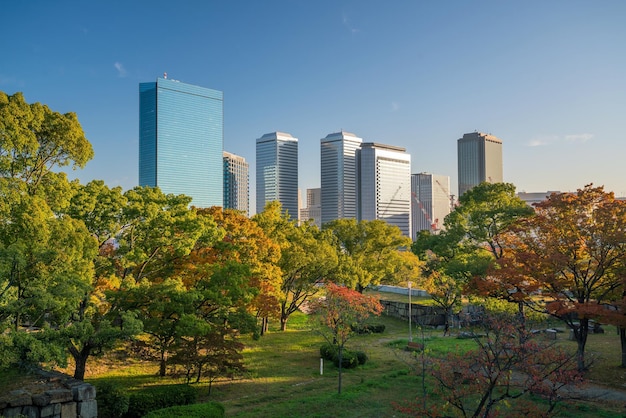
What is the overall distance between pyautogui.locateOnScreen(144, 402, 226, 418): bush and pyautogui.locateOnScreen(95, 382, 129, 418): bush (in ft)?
4.73

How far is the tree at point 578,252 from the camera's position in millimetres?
16719

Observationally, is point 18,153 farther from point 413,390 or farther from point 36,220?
point 413,390

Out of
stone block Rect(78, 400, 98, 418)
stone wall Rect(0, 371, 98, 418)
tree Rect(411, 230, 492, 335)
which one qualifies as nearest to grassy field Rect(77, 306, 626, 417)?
tree Rect(411, 230, 492, 335)

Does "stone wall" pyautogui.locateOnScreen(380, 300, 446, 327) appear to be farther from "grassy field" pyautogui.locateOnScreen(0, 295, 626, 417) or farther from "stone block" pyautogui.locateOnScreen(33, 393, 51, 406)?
"stone block" pyautogui.locateOnScreen(33, 393, 51, 406)

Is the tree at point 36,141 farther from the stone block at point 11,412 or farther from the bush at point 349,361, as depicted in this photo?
the bush at point 349,361

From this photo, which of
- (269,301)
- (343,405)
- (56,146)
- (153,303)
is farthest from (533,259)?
(56,146)

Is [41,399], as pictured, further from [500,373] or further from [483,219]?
[483,219]

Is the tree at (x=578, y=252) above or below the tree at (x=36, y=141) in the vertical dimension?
below

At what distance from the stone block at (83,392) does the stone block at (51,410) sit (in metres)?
0.42

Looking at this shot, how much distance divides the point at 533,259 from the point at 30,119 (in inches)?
699

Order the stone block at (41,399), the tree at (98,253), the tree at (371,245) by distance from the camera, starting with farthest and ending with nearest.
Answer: the tree at (371,245), the tree at (98,253), the stone block at (41,399)

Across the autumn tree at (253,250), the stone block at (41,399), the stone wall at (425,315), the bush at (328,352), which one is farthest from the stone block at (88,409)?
the stone wall at (425,315)

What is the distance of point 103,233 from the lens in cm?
1581

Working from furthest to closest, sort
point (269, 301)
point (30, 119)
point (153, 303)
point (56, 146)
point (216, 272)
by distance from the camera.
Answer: point (269, 301)
point (216, 272)
point (153, 303)
point (56, 146)
point (30, 119)
